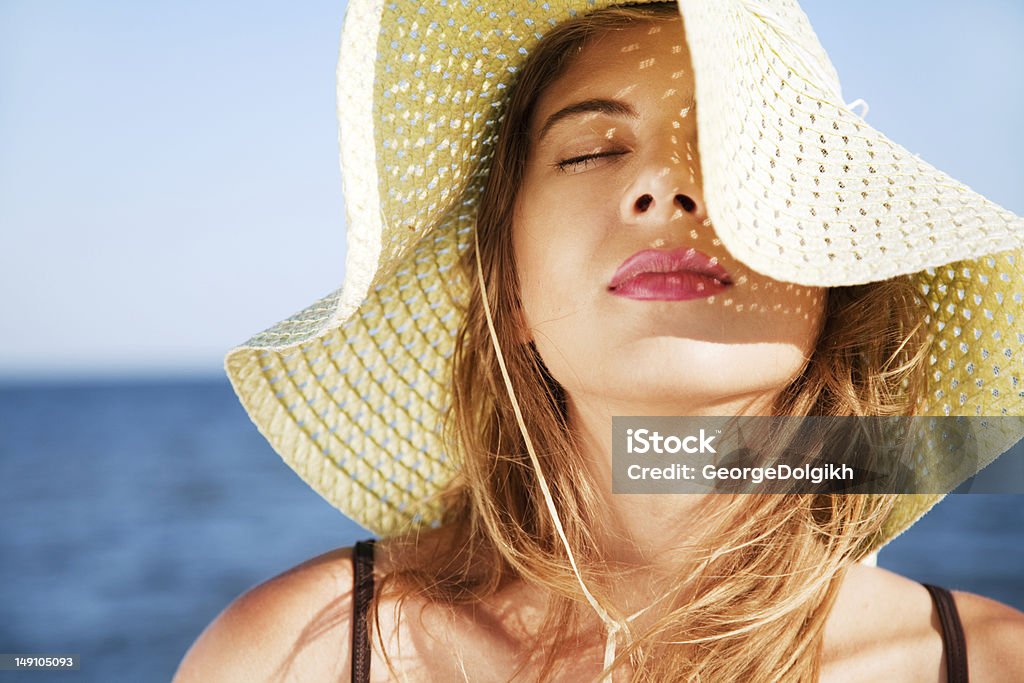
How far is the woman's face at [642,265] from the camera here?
151cm

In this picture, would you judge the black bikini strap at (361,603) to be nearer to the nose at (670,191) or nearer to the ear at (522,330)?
the ear at (522,330)

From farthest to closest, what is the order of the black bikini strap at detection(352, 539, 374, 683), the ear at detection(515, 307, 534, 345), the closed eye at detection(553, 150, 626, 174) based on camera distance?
the ear at detection(515, 307, 534, 345), the black bikini strap at detection(352, 539, 374, 683), the closed eye at detection(553, 150, 626, 174)

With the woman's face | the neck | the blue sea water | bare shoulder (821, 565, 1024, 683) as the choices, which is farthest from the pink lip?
the blue sea water

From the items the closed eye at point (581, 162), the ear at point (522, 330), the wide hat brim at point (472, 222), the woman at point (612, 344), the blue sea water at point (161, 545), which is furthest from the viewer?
the blue sea water at point (161, 545)

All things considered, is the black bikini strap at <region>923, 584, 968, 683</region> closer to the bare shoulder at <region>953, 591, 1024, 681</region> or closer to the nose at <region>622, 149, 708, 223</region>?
the bare shoulder at <region>953, 591, 1024, 681</region>

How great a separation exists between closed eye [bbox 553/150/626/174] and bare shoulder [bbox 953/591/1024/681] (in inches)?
45.4

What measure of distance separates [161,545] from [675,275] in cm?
1317

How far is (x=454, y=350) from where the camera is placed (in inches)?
82.9

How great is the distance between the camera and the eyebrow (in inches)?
62.4

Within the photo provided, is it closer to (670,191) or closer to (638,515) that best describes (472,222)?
(670,191)

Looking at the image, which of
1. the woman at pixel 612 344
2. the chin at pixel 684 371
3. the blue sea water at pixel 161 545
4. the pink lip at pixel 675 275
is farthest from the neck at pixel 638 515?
the blue sea water at pixel 161 545

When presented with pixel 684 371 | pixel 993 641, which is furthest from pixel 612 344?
pixel 993 641

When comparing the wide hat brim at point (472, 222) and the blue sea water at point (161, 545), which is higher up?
the wide hat brim at point (472, 222)

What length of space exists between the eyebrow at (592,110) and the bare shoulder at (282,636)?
996 mm
